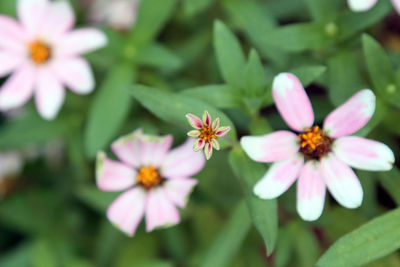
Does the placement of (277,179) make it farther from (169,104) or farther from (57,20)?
(57,20)

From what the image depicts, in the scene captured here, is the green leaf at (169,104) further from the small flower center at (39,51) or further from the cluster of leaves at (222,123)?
the small flower center at (39,51)

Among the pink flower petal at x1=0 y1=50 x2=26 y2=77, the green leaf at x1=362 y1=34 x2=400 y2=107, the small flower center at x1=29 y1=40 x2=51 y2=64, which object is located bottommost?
the green leaf at x1=362 y1=34 x2=400 y2=107

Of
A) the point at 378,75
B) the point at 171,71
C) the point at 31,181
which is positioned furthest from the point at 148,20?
the point at 31,181

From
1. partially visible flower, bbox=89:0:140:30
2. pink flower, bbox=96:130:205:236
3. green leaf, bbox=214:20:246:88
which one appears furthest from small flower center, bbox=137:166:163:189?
partially visible flower, bbox=89:0:140:30

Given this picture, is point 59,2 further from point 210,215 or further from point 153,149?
point 210,215

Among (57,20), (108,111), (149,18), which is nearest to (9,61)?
(57,20)

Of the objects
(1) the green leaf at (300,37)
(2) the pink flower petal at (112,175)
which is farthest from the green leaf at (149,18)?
(2) the pink flower petal at (112,175)

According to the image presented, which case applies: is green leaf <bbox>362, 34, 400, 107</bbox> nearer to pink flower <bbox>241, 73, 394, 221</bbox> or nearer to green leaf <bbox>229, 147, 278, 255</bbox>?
pink flower <bbox>241, 73, 394, 221</bbox>
